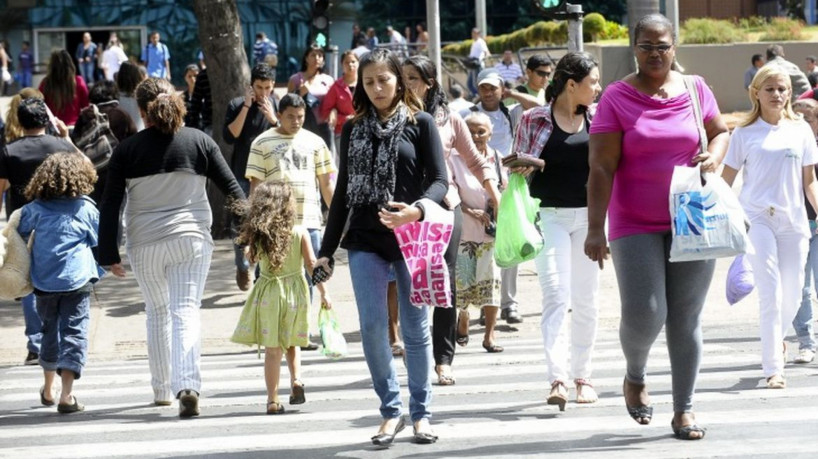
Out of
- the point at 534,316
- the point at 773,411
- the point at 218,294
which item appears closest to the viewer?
the point at 773,411

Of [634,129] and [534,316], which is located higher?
[634,129]

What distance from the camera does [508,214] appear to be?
8.46m

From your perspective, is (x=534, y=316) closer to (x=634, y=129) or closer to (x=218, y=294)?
(x=218, y=294)

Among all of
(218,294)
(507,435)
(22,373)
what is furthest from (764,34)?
(507,435)

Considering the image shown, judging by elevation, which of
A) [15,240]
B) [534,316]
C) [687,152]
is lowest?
[534,316]

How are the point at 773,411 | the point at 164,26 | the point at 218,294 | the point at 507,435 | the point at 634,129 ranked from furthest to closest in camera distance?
1. the point at 164,26
2. the point at 218,294
3. the point at 773,411
4. the point at 507,435
5. the point at 634,129

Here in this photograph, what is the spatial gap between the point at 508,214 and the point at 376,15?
4874cm

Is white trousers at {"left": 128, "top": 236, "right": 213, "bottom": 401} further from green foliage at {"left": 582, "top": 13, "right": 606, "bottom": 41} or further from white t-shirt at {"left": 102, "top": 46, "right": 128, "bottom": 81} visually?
white t-shirt at {"left": 102, "top": 46, "right": 128, "bottom": 81}

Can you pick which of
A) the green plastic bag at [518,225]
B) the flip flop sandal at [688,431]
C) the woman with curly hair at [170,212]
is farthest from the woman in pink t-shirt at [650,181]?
→ the woman with curly hair at [170,212]

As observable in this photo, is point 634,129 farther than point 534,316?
No

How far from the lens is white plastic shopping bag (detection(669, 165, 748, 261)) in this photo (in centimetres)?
670

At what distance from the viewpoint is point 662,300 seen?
693cm

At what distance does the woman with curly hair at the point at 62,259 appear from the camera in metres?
9.05

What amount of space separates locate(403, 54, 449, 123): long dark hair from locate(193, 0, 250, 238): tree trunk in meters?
8.37
